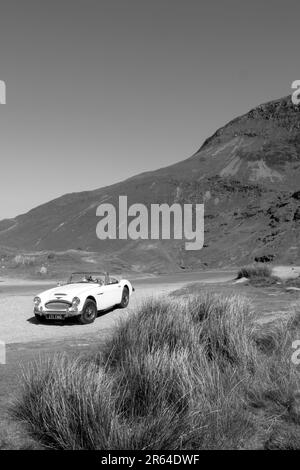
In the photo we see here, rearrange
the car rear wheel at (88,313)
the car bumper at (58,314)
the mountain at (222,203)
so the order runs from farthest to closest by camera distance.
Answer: the mountain at (222,203)
the car rear wheel at (88,313)
the car bumper at (58,314)

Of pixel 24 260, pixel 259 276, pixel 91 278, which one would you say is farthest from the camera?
pixel 24 260

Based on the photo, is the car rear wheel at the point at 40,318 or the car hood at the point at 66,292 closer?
the car hood at the point at 66,292

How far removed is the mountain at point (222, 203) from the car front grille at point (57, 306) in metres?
44.3

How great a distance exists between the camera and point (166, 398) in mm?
5672

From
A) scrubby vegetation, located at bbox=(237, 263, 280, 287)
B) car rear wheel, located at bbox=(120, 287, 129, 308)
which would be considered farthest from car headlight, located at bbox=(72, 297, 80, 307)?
scrubby vegetation, located at bbox=(237, 263, 280, 287)

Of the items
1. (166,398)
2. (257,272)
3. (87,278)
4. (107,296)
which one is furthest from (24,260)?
(166,398)

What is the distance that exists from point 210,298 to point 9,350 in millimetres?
4081

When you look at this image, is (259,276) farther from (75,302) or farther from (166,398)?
(166,398)

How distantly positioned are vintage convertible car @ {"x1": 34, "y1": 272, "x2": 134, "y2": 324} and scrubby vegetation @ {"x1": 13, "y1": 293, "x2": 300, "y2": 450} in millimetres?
5691

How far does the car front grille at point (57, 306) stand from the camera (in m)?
13.7

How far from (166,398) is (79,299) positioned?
8340 millimetres

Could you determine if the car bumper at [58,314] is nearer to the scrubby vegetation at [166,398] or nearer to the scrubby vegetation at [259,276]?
the scrubby vegetation at [166,398]

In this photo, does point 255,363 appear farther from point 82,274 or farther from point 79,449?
point 82,274

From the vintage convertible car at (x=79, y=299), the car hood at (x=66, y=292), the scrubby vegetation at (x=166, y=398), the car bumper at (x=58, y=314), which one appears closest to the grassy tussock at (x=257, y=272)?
the vintage convertible car at (x=79, y=299)
